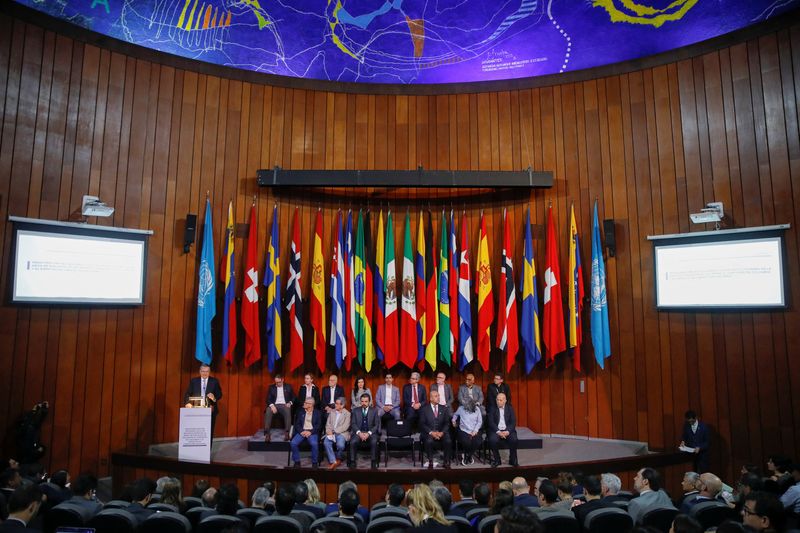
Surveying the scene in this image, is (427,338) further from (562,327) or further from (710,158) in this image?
(710,158)

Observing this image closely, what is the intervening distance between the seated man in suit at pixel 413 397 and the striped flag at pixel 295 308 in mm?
1615

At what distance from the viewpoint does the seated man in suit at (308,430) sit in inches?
261

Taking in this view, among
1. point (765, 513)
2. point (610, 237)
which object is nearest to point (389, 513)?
point (765, 513)

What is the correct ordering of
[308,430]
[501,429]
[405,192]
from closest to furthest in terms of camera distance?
[308,430] < [501,429] < [405,192]

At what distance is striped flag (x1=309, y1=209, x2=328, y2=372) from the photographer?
26.4 ft

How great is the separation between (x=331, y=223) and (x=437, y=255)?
175 cm

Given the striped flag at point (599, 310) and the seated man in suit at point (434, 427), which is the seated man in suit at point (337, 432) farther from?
the striped flag at point (599, 310)

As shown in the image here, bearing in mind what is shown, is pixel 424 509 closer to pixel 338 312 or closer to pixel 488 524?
pixel 488 524

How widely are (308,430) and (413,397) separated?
1.63 metres

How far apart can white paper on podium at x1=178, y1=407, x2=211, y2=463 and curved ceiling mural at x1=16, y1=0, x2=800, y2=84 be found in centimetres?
519

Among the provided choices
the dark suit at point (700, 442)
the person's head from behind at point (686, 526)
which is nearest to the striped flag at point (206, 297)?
the person's head from behind at point (686, 526)

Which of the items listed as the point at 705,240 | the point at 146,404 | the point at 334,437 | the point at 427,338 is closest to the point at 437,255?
the point at 427,338

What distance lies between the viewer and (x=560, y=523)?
3.53m

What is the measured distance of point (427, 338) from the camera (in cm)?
811
